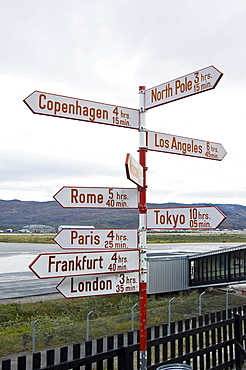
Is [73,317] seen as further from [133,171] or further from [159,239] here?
[159,239]

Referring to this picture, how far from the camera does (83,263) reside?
4.18m

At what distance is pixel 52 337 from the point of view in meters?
10.0

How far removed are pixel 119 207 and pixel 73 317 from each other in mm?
12156

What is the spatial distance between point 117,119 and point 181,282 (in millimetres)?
18478

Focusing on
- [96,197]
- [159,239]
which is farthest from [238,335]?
[159,239]

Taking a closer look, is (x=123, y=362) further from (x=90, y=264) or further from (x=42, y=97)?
(x=42, y=97)

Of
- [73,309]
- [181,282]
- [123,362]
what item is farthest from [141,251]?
[181,282]

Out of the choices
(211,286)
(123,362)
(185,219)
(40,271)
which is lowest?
(211,286)

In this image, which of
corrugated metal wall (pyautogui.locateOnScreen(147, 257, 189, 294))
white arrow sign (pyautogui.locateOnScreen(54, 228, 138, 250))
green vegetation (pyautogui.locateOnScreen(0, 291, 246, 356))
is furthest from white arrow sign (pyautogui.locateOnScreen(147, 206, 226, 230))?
corrugated metal wall (pyautogui.locateOnScreen(147, 257, 189, 294))

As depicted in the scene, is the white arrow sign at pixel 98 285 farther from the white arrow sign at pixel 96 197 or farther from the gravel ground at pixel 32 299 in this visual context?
the gravel ground at pixel 32 299

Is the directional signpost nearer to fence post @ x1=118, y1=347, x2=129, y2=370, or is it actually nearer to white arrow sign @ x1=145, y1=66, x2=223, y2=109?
white arrow sign @ x1=145, y1=66, x2=223, y2=109

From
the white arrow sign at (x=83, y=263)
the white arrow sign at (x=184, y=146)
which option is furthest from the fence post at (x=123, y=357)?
the white arrow sign at (x=184, y=146)

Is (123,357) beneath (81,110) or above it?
beneath

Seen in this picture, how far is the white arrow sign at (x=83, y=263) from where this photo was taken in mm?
3930
